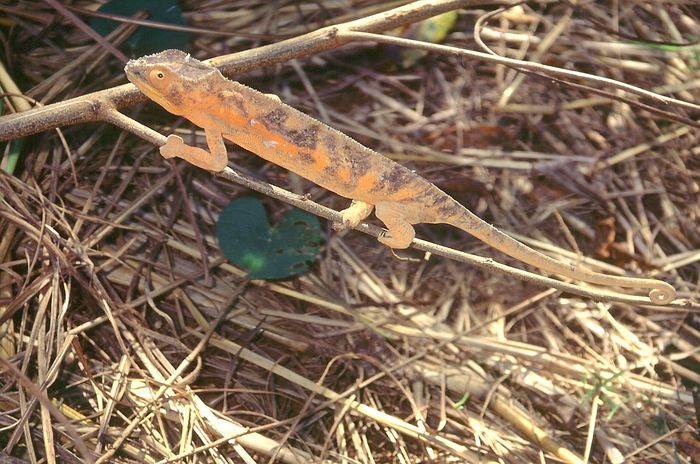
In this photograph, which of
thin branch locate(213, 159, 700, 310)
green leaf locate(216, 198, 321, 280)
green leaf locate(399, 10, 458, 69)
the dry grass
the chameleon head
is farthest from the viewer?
green leaf locate(399, 10, 458, 69)

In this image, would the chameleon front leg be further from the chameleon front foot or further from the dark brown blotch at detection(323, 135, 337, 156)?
the dark brown blotch at detection(323, 135, 337, 156)

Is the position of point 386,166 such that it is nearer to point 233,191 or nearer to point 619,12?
point 233,191

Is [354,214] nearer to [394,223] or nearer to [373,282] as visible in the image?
[394,223]

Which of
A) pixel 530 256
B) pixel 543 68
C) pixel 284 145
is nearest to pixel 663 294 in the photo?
pixel 530 256

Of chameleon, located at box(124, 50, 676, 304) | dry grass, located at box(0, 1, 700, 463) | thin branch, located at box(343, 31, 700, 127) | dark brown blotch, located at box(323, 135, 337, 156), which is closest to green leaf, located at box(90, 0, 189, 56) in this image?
dry grass, located at box(0, 1, 700, 463)

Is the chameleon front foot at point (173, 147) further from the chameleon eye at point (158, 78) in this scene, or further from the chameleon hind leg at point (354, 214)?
the chameleon hind leg at point (354, 214)

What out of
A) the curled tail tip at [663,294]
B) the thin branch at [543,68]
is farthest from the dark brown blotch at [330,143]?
the curled tail tip at [663,294]
